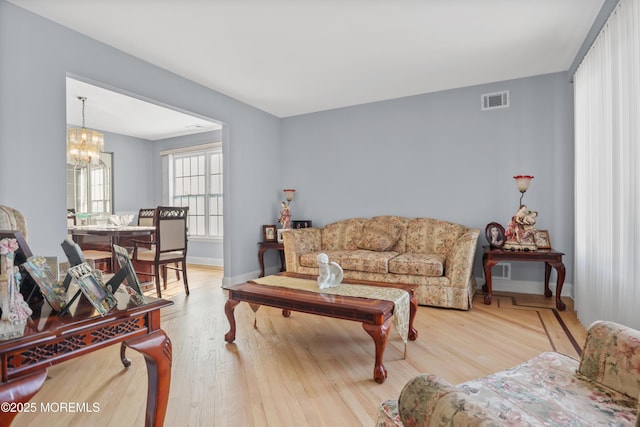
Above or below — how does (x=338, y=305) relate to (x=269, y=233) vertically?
below

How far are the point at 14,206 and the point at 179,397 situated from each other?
6.49ft

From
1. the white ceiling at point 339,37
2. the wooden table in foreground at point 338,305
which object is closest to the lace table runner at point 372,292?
the wooden table in foreground at point 338,305

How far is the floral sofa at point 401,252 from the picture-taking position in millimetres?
3600

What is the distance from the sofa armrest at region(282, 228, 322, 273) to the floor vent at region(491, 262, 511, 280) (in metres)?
2.36

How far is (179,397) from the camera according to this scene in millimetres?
1925

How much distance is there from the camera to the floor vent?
421 centimetres

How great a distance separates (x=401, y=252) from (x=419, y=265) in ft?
2.30

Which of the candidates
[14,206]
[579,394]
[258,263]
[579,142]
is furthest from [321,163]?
[579,394]

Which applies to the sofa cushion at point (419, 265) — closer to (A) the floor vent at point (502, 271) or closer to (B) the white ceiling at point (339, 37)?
(A) the floor vent at point (502, 271)

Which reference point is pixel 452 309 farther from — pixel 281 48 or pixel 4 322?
pixel 4 322

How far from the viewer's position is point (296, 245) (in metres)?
4.57

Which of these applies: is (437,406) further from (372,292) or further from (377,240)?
(377,240)

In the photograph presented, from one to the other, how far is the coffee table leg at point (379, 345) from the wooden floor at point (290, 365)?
51 millimetres

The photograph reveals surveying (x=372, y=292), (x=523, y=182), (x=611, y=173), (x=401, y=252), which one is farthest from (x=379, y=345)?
(x=523, y=182)
